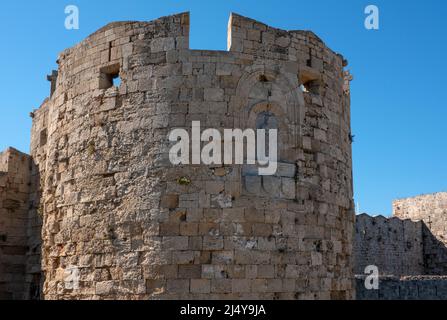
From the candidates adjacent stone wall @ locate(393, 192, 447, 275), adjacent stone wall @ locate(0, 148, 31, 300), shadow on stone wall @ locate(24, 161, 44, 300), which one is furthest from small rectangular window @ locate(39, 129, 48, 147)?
adjacent stone wall @ locate(393, 192, 447, 275)

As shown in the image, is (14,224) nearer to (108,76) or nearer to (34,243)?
(34,243)

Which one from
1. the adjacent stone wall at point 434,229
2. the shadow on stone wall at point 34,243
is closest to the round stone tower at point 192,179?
the shadow on stone wall at point 34,243

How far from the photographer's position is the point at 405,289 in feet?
51.7

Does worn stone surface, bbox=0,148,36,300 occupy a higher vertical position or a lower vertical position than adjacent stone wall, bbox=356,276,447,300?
higher

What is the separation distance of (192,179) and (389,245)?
17.5m

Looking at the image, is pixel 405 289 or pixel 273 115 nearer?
pixel 273 115

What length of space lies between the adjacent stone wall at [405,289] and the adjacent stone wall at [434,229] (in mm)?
8560

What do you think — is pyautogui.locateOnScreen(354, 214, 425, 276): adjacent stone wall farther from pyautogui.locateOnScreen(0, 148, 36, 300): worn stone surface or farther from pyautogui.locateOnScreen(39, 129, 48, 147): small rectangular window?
pyautogui.locateOnScreen(39, 129, 48, 147): small rectangular window

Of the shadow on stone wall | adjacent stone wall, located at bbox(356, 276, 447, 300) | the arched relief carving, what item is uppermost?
the arched relief carving

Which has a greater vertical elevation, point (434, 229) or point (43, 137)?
point (43, 137)

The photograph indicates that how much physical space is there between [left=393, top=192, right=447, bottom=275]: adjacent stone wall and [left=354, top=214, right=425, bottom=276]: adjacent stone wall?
308 millimetres

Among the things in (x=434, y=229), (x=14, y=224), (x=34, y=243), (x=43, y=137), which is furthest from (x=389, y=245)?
(x=14, y=224)

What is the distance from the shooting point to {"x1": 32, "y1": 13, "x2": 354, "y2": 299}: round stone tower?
24.8ft

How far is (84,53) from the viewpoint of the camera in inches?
357
